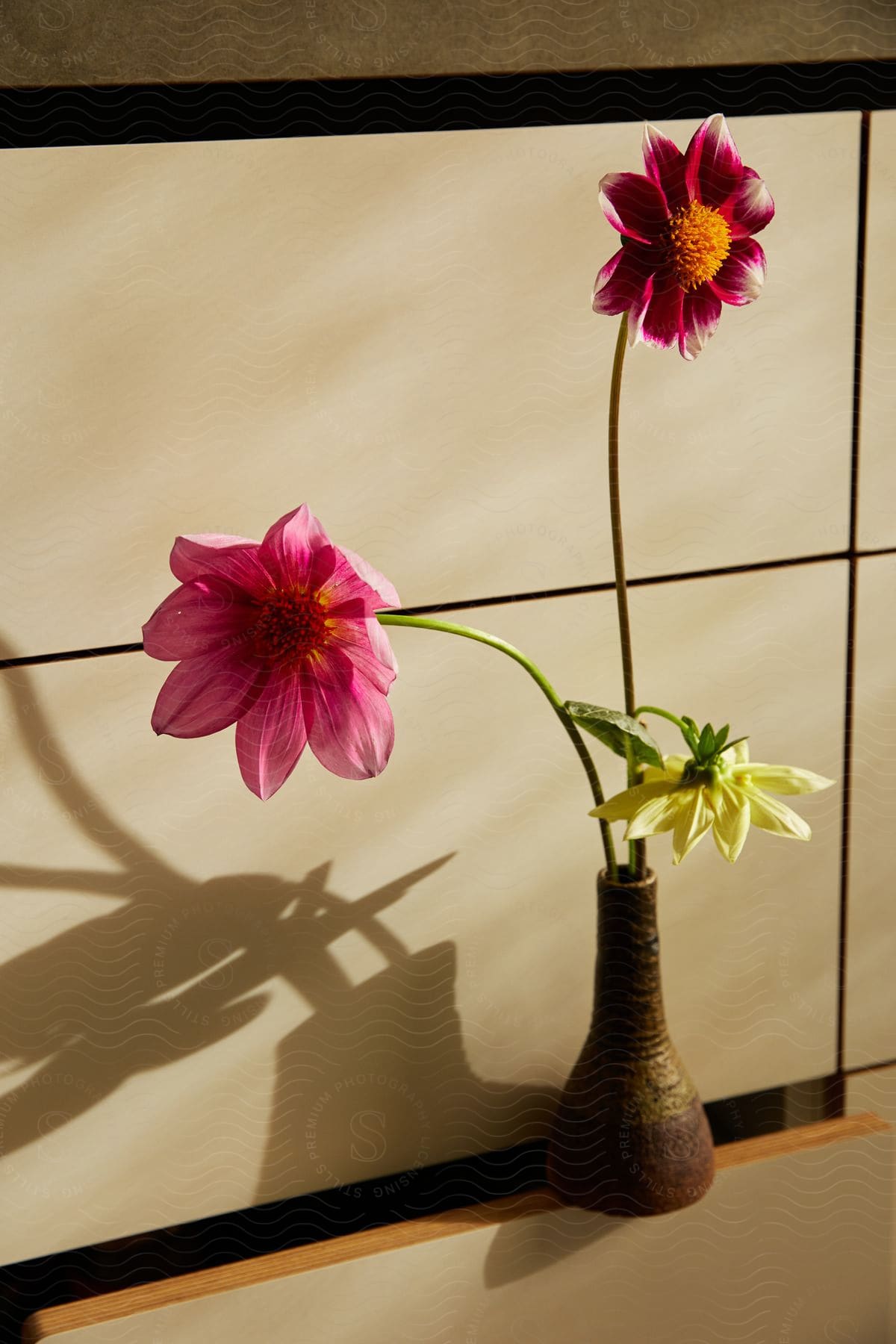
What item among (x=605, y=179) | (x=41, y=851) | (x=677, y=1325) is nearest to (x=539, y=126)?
(x=605, y=179)

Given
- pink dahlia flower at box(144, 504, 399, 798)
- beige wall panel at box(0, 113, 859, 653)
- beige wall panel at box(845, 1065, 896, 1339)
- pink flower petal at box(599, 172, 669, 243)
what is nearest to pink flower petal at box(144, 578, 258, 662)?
pink dahlia flower at box(144, 504, 399, 798)

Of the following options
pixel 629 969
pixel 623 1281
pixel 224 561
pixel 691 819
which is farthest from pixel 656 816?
pixel 623 1281

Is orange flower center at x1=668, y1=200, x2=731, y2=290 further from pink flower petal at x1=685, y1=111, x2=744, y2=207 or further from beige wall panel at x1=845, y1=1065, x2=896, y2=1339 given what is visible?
beige wall panel at x1=845, y1=1065, x2=896, y2=1339

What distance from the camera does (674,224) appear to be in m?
0.48

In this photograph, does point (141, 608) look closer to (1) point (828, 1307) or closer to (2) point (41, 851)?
(2) point (41, 851)

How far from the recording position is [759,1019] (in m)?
0.74

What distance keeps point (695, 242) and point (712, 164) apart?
38 millimetres

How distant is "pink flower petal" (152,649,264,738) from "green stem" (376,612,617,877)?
0.06m

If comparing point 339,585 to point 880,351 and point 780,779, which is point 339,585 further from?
point 880,351

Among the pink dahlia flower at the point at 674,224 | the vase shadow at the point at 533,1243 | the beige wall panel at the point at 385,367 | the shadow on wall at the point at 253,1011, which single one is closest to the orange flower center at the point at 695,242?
the pink dahlia flower at the point at 674,224

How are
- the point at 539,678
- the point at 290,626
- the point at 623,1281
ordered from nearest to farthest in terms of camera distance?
1. the point at 290,626
2. the point at 539,678
3. the point at 623,1281

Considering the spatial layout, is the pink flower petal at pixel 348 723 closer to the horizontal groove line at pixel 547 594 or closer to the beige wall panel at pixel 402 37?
the horizontal groove line at pixel 547 594

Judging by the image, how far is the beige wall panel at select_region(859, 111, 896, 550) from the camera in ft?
2.14

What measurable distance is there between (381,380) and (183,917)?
319mm
